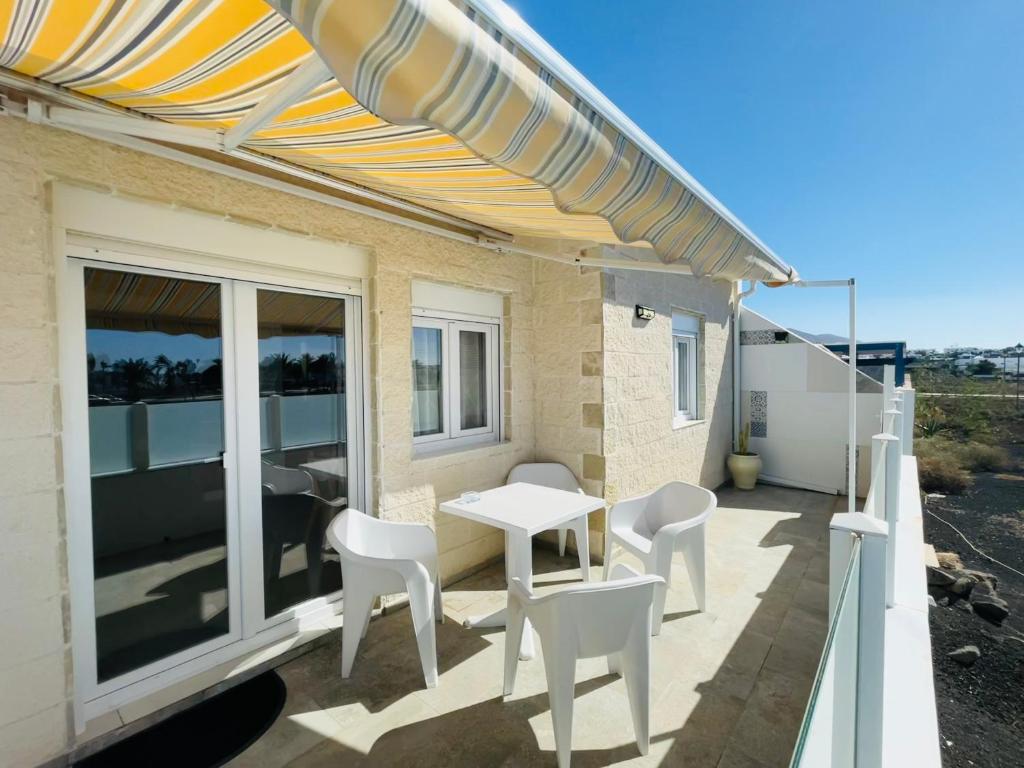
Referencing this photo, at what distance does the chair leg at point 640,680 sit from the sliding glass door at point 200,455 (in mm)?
4509

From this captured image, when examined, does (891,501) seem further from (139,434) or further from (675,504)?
(139,434)

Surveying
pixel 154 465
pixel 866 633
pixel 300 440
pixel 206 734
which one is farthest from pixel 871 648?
pixel 154 465

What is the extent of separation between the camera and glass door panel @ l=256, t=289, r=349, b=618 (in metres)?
6.02

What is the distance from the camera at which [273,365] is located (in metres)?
6.02

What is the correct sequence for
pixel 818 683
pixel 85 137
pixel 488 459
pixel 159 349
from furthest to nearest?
pixel 488 459, pixel 159 349, pixel 85 137, pixel 818 683

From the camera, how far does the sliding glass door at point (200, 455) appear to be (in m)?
4.82

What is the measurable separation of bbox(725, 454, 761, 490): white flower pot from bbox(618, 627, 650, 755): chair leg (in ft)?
36.8

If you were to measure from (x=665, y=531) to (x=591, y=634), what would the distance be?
8.64 feet

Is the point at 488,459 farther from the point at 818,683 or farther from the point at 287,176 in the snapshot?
the point at 818,683

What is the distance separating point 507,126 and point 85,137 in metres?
4.92

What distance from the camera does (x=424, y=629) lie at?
5297 millimetres

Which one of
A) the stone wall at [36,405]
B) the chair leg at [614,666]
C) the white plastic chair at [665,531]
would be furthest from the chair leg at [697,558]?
the stone wall at [36,405]

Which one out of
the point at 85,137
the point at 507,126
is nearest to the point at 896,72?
the point at 507,126

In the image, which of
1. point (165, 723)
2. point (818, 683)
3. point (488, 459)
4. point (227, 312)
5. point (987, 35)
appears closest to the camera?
point (818, 683)
